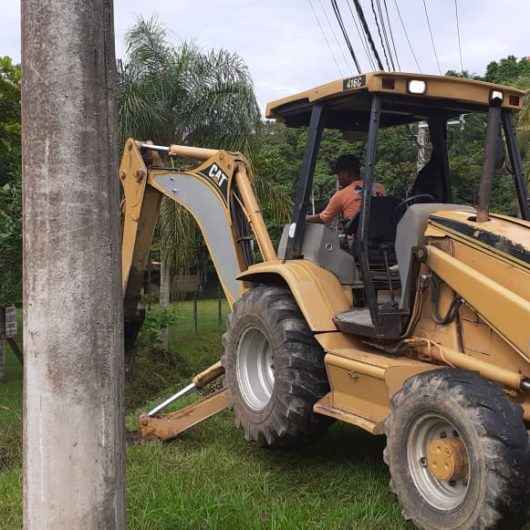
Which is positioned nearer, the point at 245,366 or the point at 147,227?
the point at 245,366

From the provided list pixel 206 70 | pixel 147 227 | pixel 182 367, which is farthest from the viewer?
pixel 206 70

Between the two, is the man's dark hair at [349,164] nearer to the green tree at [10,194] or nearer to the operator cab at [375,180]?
the operator cab at [375,180]

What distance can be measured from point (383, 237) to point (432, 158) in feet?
3.57

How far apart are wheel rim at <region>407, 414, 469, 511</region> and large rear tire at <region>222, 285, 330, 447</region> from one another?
1.20 metres

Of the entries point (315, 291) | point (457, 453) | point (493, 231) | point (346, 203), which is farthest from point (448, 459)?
point (346, 203)

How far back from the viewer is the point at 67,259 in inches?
108

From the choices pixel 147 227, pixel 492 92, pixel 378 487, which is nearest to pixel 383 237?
pixel 492 92

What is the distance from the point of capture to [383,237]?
5.75 m

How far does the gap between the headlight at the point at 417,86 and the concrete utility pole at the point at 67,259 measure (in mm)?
2916

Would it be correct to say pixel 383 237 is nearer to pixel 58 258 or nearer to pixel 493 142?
pixel 493 142

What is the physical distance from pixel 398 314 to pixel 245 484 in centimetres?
169

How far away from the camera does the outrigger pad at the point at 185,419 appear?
690cm

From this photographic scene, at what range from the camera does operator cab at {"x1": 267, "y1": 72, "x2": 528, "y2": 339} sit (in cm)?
523

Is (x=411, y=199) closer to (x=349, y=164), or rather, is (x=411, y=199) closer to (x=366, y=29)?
(x=349, y=164)
